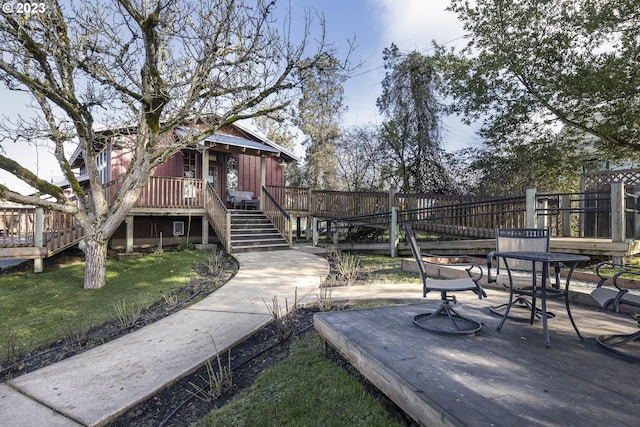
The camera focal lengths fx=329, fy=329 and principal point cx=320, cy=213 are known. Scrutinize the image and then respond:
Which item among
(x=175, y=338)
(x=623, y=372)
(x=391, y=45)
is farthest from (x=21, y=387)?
(x=391, y=45)

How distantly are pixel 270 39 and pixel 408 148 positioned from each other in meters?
8.54

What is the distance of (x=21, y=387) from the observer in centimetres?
274

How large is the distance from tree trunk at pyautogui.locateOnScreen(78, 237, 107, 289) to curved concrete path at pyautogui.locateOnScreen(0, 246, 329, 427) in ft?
10.5

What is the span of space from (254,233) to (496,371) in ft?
31.1

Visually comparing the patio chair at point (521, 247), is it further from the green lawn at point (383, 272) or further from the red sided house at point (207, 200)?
the red sided house at point (207, 200)

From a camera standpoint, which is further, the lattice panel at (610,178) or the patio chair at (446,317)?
the lattice panel at (610,178)

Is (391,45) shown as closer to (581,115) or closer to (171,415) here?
(581,115)

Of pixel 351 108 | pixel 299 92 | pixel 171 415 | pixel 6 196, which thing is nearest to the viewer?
pixel 171 415

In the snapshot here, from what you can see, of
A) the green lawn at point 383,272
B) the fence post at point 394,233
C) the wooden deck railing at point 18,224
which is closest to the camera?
the green lawn at point 383,272

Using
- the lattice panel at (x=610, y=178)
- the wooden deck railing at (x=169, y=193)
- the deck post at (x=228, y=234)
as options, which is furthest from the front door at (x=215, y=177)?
the lattice panel at (x=610, y=178)

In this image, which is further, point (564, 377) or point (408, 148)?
point (408, 148)

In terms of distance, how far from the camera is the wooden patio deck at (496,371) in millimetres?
1723

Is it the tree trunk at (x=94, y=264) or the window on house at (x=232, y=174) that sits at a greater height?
the window on house at (x=232, y=174)

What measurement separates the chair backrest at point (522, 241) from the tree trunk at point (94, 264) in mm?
7321
